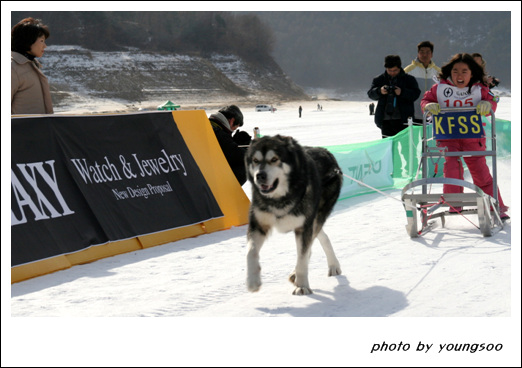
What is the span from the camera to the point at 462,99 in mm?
7391

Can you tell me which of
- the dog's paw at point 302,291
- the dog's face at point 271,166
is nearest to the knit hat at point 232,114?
the dog's face at point 271,166

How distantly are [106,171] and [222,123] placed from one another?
7.16ft

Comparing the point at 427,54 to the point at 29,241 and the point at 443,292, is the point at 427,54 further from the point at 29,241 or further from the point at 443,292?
the point at 29,241

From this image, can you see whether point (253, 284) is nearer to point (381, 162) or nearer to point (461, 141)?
point (461, 141)

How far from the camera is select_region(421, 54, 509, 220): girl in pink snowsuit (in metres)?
7.37

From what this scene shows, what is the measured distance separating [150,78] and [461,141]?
293 feet

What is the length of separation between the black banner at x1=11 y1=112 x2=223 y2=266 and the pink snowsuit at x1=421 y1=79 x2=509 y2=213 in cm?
281

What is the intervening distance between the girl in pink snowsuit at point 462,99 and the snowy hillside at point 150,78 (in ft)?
228

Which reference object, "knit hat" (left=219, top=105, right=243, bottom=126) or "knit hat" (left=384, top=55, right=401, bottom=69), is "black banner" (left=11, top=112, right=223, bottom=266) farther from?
"knit hat" (left=384, top=55, right=401, bottom=69)

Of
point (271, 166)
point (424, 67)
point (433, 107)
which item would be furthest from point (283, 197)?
point (424, 67)

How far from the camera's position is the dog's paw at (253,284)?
15.2 feet

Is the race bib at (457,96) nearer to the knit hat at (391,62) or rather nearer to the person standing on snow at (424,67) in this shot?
the knit hat at (391,62)

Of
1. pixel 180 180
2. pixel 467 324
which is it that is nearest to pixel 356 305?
pixel 467 324

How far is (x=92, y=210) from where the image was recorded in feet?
20.4
